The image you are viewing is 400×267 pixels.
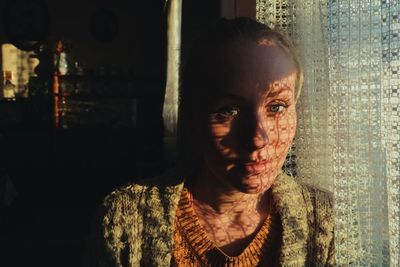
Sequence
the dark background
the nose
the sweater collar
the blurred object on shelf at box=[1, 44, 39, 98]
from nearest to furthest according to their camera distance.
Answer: the nose, the sweater collar, the dark background, the blurred object on shelf at box=[1, 44, 39, 98]

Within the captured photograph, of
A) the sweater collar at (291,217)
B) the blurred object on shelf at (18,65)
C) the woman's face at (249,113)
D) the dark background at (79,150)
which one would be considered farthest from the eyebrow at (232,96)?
the blurred object on shelf at (18,65)

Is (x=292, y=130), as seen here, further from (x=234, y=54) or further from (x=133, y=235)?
(x=133, y=235)

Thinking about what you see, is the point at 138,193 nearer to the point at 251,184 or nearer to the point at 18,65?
the point at 251,184

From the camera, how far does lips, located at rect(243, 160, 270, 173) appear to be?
0.66 meters

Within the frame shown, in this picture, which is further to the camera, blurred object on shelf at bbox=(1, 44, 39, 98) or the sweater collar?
blurred object on shelf at bbox=(1, 44, 39, 98)

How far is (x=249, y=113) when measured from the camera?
66cm

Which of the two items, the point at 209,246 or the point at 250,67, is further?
the point at 209,246

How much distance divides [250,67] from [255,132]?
0.10m

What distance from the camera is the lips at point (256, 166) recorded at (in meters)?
0.66

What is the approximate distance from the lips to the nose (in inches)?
0.9

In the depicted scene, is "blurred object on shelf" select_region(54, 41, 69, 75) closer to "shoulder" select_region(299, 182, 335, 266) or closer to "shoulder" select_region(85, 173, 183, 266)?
"shoulder" select_region(85, 173, 183, 266)

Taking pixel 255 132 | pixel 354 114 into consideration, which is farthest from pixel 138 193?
pixel 354 114

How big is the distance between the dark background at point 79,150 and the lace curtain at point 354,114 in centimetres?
232

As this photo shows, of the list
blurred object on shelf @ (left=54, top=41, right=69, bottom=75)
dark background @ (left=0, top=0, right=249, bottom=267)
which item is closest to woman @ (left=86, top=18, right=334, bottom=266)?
dark background @ (left=0, top=0, right=249, bottom=267)
